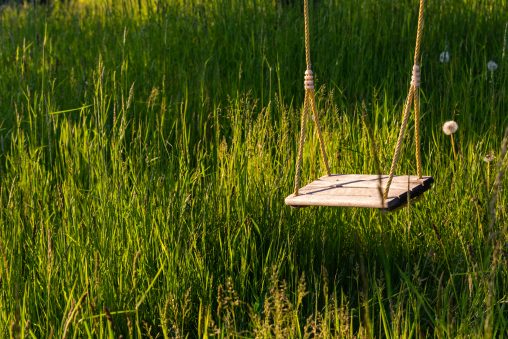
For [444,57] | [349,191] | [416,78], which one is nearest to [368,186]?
[349,191]

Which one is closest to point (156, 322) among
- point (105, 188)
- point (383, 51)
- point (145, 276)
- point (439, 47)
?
point (145, 276)

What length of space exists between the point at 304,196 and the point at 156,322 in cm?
57

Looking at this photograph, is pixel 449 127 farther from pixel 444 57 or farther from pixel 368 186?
pixel 444 57

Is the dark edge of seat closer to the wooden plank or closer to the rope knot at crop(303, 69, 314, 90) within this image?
the wooden plank

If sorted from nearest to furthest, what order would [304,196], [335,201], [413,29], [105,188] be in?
1. [335,201]
2. [304,196]
3. [105,188]
4. [413,29]

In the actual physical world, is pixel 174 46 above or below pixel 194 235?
above

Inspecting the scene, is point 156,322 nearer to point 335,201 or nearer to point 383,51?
point 335,201

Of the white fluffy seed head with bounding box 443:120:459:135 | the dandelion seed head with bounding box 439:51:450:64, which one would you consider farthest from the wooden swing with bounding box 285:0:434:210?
the dandelion seed head with bounding box 439:51:450:64

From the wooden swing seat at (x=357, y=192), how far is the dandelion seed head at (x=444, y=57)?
5.41ft

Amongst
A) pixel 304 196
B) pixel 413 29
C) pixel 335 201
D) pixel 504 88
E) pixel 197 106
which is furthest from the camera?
pixel 413 29

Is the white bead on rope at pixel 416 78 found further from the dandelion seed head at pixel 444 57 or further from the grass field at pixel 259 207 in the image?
the dandelion seed head at pixel 444 57

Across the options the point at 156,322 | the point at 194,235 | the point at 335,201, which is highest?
the point at 335,201

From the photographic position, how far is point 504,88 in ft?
12.3

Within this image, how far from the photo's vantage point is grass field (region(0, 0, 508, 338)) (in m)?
2.24
